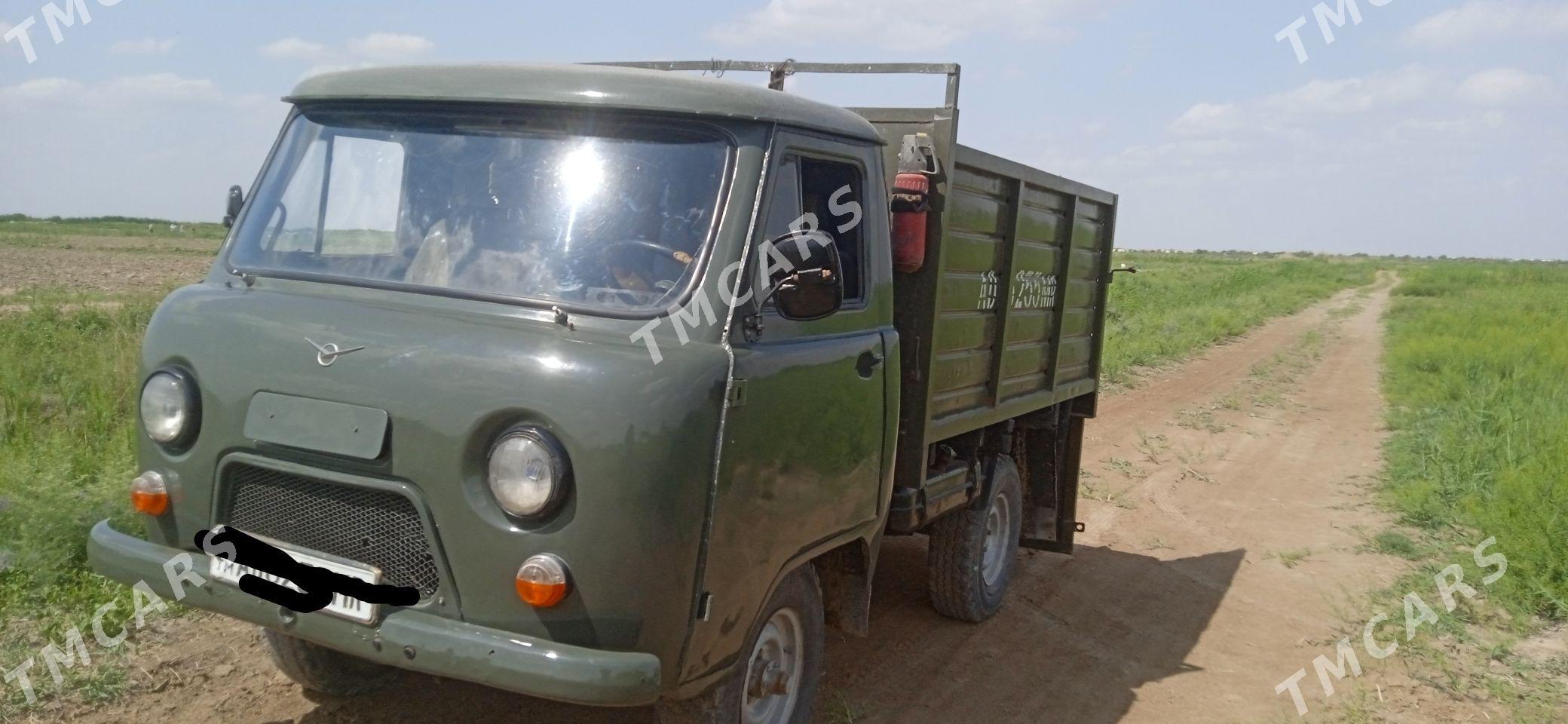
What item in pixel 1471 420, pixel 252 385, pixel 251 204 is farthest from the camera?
pixel 1471 420

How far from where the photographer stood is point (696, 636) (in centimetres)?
311

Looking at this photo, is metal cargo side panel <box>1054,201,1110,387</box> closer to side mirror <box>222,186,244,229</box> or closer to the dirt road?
the dirt road

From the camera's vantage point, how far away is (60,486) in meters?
5.47

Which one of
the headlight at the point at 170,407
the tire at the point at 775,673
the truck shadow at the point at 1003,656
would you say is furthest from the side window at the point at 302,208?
the tire at the point at 775,673

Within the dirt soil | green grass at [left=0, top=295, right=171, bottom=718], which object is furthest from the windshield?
the dirt soil

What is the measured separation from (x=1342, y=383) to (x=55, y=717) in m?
16.7

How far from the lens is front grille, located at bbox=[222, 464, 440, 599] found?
306 centimetres

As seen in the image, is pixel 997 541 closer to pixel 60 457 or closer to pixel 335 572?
pixel 335 572

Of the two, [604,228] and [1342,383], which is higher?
[604,228]

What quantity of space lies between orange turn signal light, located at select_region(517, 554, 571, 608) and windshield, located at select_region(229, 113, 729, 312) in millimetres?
688

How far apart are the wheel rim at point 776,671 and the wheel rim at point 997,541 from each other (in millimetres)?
2258

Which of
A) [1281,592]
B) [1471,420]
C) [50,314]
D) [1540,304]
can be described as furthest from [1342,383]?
[1540,304]

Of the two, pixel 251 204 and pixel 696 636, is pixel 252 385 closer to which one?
pixel 251 204

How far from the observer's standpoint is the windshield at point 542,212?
10.8ft
